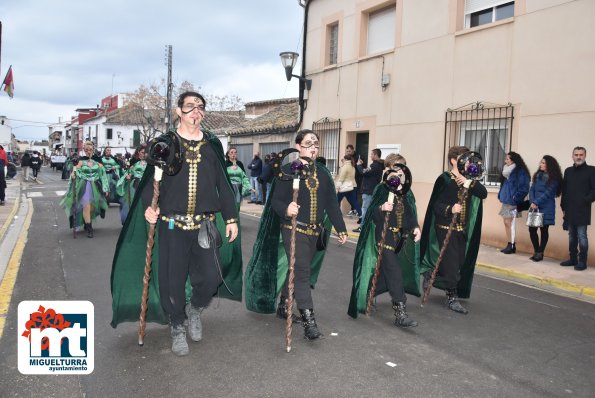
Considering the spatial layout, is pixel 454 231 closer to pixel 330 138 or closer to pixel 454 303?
pixel 454 303

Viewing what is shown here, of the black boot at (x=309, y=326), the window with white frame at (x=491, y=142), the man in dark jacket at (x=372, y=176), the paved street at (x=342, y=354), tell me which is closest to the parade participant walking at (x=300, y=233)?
the black boot at (x=309, y=326)

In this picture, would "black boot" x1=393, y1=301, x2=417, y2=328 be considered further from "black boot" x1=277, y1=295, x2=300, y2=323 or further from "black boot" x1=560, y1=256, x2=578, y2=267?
"black boot" x1=560, y1=256, x2=578, y2=267

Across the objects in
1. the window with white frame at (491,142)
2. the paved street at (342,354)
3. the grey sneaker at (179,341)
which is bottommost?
the paved street at (342,354)

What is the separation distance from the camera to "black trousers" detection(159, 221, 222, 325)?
4320 mm

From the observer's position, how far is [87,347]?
149 inches

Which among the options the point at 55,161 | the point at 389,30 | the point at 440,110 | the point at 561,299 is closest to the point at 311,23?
the point at 389,30

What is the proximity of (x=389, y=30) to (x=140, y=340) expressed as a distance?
1169 cm

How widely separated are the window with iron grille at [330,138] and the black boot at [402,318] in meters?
10.6

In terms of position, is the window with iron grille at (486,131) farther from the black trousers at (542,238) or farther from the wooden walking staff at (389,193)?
the wooden walking staff at (389,193)

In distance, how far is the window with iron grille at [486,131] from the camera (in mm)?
10523

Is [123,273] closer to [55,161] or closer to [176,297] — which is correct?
[176,297]

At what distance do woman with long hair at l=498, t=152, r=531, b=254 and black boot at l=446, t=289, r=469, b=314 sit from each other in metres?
4.11

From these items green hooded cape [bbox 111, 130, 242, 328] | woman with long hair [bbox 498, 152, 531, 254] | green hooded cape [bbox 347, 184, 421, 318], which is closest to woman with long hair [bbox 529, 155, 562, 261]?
woman with long hair [bbox 498, 152, 531, 254]

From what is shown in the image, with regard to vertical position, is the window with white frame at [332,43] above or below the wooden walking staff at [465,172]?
above
